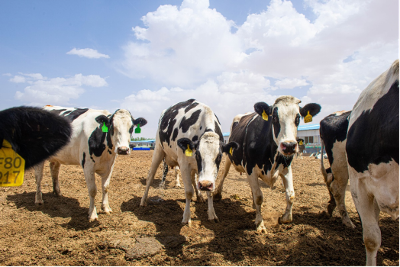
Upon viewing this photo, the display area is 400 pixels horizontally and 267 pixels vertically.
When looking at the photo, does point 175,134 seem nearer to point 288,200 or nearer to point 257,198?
point 257,198

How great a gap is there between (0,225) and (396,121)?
6.48 meters

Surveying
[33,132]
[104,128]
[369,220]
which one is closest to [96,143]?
[104,128]

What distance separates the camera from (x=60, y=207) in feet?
19.9

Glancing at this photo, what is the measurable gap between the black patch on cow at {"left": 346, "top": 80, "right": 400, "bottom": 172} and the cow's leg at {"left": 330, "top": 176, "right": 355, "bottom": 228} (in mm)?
2441

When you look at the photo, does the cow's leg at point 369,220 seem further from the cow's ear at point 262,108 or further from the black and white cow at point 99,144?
the black and white cow at point 99,144

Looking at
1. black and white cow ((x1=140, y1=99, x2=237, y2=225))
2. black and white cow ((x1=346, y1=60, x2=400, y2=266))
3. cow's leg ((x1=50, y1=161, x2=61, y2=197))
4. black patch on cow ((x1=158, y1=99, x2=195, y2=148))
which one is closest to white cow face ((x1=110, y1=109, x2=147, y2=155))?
black patch on cow ((x1=158, y1=99, x2=195, y2=148))

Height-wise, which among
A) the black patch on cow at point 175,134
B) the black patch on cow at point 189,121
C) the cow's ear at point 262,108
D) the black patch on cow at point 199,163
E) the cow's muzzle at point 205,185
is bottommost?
the cow's muzzle at point 205,185

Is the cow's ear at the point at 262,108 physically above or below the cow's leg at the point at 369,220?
above

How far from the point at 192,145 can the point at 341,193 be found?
2994 mm

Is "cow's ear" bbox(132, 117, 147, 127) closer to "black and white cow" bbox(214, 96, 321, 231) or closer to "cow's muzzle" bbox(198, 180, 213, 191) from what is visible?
"black and white cow" bbox(214, 96, 321, 231)

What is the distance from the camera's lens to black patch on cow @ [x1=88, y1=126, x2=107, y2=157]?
18.7 ft

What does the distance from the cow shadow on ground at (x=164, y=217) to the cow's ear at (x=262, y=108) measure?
8.81 ft

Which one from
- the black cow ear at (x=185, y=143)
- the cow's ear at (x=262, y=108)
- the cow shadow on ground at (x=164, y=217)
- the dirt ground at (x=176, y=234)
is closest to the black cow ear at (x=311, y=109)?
the cow's ear at (x=262, y=108)

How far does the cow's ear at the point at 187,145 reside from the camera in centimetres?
488
